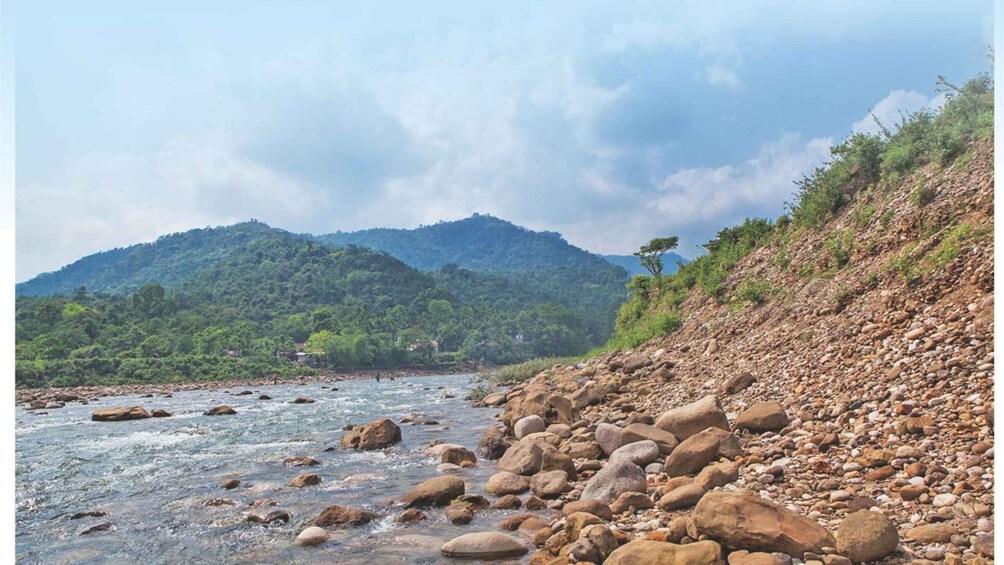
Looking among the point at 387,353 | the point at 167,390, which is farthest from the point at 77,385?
the point at 387,353

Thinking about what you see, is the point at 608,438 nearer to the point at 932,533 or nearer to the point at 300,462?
the point at 932,533

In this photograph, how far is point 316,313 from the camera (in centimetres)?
9125

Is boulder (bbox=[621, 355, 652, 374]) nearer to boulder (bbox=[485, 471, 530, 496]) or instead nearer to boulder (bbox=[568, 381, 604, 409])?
boulder (bbox=[568, 381, 604, 409])

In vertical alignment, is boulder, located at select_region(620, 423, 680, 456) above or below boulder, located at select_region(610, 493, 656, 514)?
above

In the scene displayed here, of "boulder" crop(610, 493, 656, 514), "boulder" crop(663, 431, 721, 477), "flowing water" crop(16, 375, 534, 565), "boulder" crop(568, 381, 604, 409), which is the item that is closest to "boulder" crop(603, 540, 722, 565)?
"boulder" crop(610, 493, 656, 514)

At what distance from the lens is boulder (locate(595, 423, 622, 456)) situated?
983cm

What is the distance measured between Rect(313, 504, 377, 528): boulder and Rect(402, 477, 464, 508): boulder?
0.61 metres

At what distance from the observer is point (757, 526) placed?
492 cm

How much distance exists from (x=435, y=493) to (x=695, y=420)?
3.75 metres

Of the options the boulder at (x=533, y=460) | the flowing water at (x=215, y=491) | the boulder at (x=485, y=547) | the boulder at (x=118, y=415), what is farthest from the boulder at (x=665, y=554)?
the boulder at (x=118, y=415)

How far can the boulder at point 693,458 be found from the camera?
7867 millimetres

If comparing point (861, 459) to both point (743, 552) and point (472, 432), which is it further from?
point (472, 432)

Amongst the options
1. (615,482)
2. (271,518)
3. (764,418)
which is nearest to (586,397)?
(764,418)

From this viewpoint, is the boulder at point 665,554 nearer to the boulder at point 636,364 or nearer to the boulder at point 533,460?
the boulder at point 533,460
